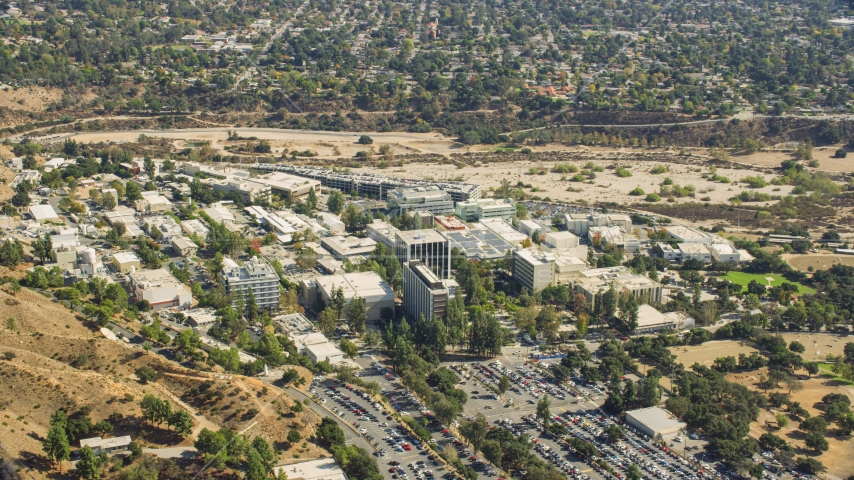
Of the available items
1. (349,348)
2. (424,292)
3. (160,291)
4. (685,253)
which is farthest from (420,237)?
(685,253)

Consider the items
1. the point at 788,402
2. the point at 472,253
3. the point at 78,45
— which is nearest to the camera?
the point at 788,402

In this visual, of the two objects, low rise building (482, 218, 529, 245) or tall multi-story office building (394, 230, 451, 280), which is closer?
tall multi-story office building (394, 230, 451, 280)

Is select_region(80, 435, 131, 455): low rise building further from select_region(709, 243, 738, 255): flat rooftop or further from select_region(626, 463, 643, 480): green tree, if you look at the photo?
Answer: select_region(709, 243, 738, 255): flat rooftop

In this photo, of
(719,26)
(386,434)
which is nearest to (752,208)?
(386,434)

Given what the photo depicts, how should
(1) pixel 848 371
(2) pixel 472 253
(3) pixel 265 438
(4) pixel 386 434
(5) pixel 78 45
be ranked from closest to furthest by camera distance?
(3) pixel 265 438
(4) pixel 386 434
(1) pixel 848 371
(2) pixel 472 253
(5) pixel 78 45

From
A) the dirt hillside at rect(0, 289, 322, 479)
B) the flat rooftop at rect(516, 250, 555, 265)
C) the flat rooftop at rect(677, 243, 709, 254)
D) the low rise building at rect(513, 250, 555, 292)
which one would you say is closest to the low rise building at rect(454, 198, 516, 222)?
the flat rooftop at rect(516, 250, 555, 265)

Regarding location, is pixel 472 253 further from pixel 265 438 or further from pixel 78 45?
pixel 78 45
